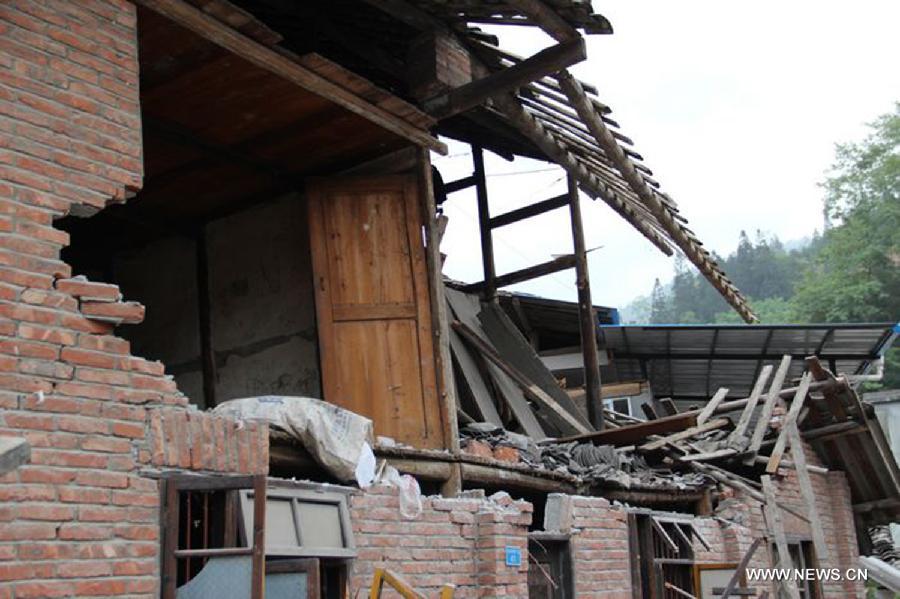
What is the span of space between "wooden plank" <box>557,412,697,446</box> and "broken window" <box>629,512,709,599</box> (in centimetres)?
95

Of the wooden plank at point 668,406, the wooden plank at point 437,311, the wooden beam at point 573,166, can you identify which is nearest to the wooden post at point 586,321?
the wooden beam at point 573,166

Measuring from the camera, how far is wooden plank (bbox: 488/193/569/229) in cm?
1198

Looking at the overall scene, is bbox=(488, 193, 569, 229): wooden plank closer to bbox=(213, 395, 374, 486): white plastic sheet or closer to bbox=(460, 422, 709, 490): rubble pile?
bbox=(460, 422, 709, 490): rubble pile

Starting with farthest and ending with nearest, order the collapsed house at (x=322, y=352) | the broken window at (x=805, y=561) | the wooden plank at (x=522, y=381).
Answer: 1. the broken window at (x=805, y=561)
2. the wooden plank at (x=522, y=381)
3. the collapsed house at (x=322, y=352)

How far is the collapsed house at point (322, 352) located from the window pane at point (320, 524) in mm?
18

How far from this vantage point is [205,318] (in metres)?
9.64

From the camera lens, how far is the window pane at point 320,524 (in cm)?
623

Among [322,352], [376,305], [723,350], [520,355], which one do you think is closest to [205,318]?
[322,352]

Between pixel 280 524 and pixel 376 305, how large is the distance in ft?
9.28

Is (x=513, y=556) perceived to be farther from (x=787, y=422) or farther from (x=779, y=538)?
(x=787, y=422)

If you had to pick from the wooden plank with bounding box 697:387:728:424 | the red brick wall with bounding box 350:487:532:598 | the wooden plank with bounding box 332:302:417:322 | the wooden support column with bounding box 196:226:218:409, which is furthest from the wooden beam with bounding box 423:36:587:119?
the wooden plank with bounding box 697:387:728:424

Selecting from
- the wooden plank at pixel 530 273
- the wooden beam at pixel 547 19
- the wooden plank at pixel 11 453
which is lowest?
the wooden plank at pixel 11 453

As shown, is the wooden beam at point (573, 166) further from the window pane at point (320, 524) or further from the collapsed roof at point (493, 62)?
the window pane at point (320, 524)

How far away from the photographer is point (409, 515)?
702 cm
